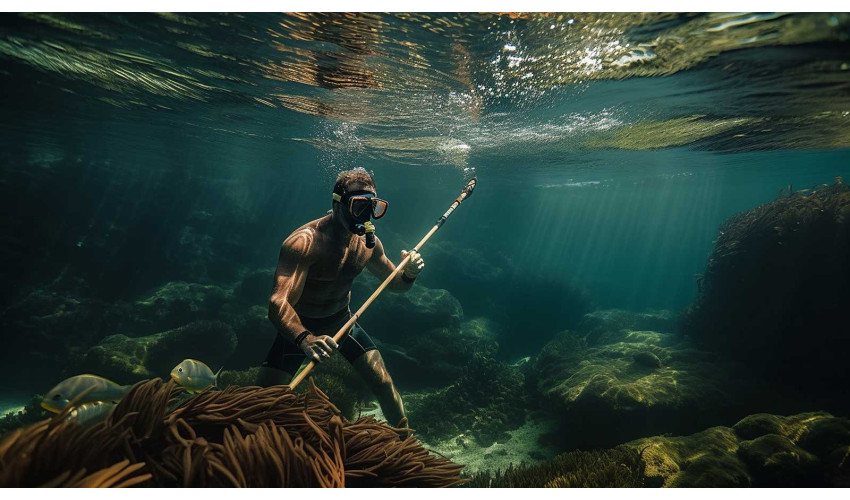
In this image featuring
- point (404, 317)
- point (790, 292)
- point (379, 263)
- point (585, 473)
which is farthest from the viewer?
point (404, 317)

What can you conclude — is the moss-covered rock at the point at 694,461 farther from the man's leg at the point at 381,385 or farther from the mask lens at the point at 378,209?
the mask lens at the point at 378,209

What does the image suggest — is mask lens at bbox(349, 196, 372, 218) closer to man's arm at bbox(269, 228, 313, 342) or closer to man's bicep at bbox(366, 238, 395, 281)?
man's arm at bbox(269, 228, 313, 342)

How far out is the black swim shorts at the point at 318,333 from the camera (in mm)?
4254

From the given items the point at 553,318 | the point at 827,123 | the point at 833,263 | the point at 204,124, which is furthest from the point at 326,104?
the point at 553,318

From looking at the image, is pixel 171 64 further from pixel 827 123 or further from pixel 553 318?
pixel 553 318

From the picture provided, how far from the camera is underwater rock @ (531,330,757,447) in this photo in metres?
7.14

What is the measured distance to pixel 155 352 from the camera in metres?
10.0

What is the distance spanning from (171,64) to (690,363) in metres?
16.4

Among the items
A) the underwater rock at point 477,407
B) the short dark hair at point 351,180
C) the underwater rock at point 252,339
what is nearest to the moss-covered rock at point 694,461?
the underwater rock at point 477,407

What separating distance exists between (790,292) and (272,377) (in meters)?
13.2

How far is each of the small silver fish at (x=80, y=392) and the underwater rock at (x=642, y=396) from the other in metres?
7.77

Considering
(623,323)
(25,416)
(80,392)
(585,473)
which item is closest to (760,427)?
(585,473)

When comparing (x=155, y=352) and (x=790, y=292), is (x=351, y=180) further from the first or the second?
(x=790, y=292)

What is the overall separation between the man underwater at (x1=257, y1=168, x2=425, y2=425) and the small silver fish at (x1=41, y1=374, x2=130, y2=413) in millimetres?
1396
